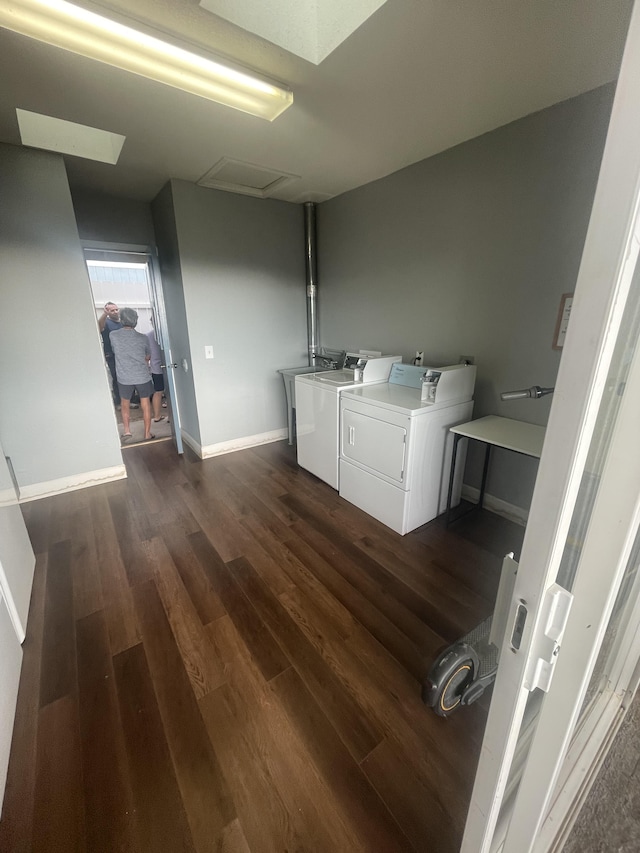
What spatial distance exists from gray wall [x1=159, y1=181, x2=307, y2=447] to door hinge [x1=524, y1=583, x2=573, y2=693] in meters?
3.37

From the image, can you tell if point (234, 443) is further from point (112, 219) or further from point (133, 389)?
point (112, 219)

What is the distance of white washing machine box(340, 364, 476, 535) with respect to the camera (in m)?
2.20

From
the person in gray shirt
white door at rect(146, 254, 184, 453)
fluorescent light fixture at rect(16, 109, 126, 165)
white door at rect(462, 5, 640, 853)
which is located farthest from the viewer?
the person in gray shirt

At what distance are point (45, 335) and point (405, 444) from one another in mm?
2856

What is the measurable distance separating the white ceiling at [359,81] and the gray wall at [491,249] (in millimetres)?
157

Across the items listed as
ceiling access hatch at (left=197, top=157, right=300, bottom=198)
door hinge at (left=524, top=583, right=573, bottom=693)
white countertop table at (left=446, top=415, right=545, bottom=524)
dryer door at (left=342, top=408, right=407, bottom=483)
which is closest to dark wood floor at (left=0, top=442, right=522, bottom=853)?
dryer door at (left=342, top=408, right=407, bottom=483)

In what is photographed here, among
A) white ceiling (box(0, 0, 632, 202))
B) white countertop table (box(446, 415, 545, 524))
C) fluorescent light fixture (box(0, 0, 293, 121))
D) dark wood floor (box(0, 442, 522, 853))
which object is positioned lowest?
dark wood floor (box(0, 442, 522, 853))

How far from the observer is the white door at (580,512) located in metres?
0.37

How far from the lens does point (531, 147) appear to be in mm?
2033

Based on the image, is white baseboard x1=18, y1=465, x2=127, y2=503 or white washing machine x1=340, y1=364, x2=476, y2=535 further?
white baseboard x1=18, y1=465, x2=127, y2=503

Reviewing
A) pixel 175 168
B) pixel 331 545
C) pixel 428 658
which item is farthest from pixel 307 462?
pixel 175 168

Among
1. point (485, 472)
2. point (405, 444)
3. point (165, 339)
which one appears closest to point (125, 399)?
point (165, 339)

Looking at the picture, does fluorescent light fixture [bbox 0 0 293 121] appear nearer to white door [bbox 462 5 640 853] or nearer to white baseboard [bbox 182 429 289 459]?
white door [bbox 462 5 640 853]

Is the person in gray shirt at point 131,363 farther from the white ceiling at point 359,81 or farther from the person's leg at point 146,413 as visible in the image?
the white ceiling at point 359,81
